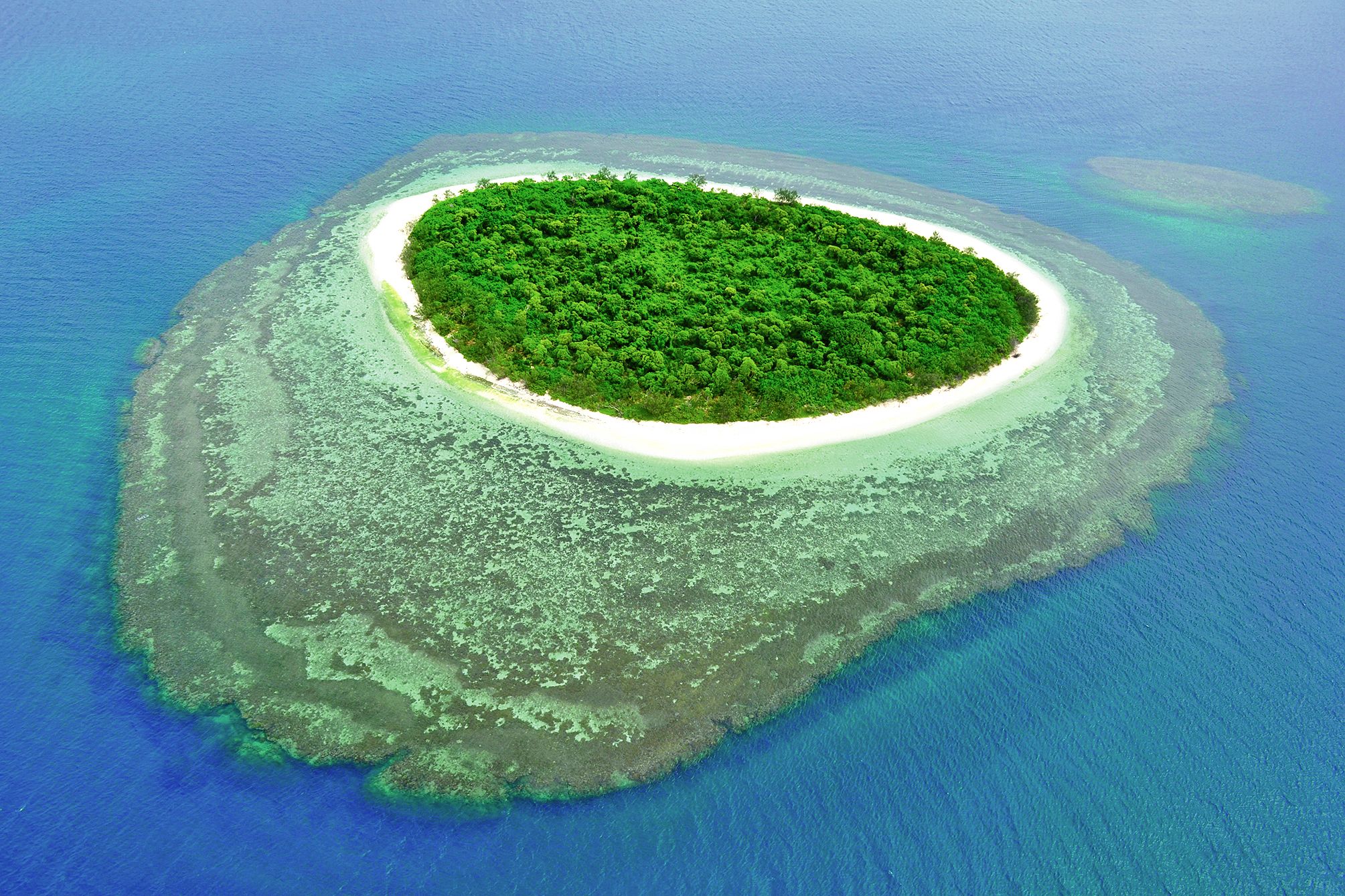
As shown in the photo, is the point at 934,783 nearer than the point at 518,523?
Yes

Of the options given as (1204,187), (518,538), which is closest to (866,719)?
(518,538)

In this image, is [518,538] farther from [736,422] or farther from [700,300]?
[700,300]

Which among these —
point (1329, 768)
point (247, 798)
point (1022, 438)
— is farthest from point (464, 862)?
point (1022, 438)

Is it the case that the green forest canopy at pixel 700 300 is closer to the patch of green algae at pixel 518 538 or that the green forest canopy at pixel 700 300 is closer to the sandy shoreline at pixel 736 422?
the sandy shoreline at pixel 736 422

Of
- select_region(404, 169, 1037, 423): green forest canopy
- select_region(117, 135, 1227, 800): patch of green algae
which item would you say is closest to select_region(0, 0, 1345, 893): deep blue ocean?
select_region(117, 135, 1227, 800): patch of green algae

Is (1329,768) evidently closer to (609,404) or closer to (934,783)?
(934,783)
